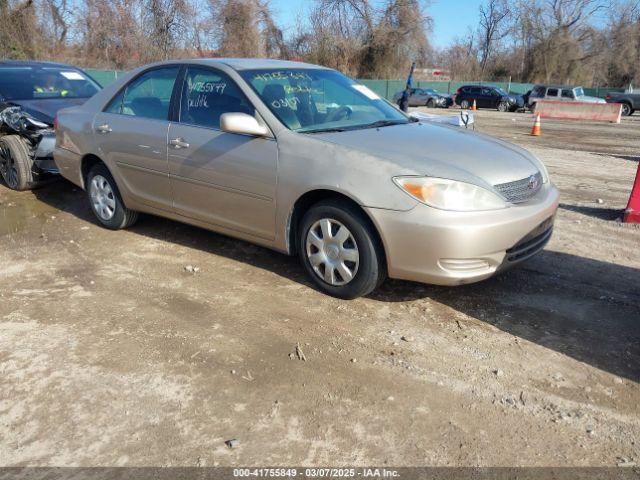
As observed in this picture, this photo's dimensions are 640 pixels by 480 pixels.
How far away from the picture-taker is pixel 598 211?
650cm

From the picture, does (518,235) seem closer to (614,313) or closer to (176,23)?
(614,313)

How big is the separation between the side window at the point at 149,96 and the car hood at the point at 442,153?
1.65 metres

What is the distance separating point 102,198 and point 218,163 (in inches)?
76.2

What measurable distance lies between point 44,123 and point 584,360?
6.62 meters

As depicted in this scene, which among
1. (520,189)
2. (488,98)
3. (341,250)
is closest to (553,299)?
(520,189)

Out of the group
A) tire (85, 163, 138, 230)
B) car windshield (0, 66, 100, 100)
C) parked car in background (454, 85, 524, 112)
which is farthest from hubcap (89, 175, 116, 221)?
parked car in background (454, 85, 524, 112)

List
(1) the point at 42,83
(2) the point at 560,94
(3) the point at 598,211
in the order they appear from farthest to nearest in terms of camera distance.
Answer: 1. (2) the point at 560,94
2. (1) the point at 42,83
3. (3) the point at 598,211

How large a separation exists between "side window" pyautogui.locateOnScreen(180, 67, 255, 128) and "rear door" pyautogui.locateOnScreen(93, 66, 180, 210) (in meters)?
0.21

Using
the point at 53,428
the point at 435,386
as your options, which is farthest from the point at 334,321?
the point at 53,428

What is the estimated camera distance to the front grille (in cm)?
372

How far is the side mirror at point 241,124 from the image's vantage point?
4.02 metres

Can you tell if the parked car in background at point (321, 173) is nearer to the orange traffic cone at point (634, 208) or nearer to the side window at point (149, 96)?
the side window at point (149, 96)

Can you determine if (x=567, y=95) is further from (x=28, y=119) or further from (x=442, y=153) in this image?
(x=442, y=153)

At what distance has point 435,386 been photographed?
9.93 ft
